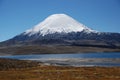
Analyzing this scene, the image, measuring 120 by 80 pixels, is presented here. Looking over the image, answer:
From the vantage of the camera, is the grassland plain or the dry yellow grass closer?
the dry yellow grass

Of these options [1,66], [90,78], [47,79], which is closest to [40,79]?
[47,79]

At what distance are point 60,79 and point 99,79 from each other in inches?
241

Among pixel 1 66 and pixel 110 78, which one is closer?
pixel 110 78

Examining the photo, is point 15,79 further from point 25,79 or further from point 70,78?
point 70,78

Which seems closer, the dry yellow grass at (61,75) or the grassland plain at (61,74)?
the dry yellow grass at (61,75)

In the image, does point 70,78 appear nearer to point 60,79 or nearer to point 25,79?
point 60,79

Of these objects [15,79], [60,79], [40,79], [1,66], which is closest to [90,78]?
[60,79]

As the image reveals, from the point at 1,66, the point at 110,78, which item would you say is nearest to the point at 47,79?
the point at 110,78

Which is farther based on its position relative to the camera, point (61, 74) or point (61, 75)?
point (61, 74)

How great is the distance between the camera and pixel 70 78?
4797cm

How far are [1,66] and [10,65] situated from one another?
15.9ft

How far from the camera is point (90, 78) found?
1868 inches

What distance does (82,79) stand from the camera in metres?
46.5

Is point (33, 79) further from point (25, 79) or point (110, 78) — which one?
point (110, 78)
